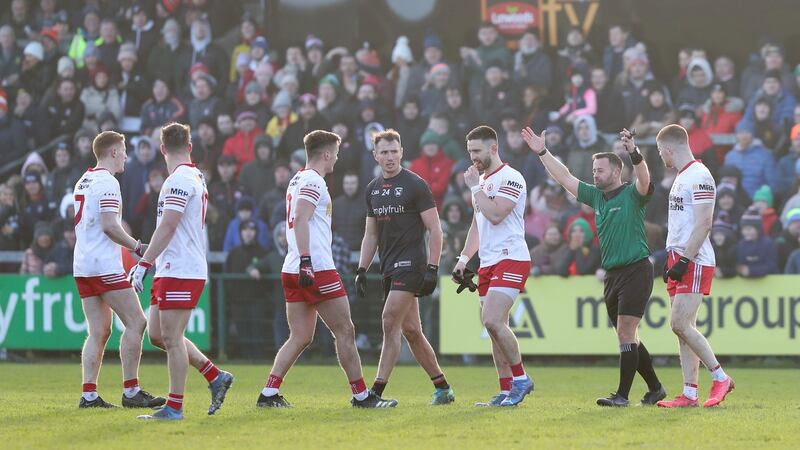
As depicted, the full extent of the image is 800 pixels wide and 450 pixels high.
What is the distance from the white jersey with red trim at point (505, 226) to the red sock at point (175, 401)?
2999 mm

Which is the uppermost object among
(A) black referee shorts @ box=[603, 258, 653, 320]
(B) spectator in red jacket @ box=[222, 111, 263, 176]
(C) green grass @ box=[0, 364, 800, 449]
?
(B) spectator in red jacket @ box=[222, 111, 263, 176]

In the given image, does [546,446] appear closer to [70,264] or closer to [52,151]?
[70,264]

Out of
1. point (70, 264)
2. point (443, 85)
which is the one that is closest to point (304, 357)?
point (70, 264)

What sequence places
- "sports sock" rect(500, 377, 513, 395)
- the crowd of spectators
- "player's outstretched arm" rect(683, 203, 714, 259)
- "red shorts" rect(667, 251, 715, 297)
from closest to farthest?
"player's outstretched arm" rect(683, 203, 714, 259), "red shorts" rect(667, 251, 715, 297), "sports sock" rect(500, 377, 513, 395), the crowd of spectators

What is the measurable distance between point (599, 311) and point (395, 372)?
9.70ft

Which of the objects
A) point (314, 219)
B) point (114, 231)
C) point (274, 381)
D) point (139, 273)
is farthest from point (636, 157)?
point (114, 231)

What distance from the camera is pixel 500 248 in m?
12.2

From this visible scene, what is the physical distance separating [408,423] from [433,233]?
1.99m

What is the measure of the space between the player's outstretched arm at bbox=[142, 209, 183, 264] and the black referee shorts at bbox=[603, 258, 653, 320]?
3.90m

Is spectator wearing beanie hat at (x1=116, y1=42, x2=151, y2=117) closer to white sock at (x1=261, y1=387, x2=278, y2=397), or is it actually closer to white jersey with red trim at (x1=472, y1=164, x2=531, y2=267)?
white sock at (x1=261, y1=387, x2=278, y2=397)

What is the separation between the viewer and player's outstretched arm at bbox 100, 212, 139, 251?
12102 millimetres

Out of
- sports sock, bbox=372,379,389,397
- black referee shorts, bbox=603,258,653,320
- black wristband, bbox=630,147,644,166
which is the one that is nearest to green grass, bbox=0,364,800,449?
sports sock, bbox=372,379,389,397

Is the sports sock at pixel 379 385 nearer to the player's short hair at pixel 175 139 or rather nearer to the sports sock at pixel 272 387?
the sports sock at pixel 272 387

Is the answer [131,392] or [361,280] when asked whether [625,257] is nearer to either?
[361,280]
